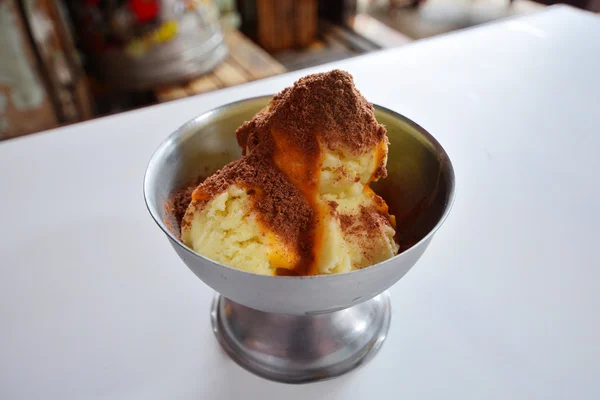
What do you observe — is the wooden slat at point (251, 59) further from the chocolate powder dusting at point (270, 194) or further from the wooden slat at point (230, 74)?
the chocolate powder dusting at point (270, 194)

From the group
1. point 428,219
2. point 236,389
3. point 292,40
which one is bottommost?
point 292,40

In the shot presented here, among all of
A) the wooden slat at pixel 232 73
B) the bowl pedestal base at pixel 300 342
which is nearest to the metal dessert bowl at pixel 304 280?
the bowl pedestal base at pixel 300 342

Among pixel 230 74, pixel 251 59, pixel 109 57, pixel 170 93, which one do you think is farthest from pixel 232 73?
pixel 109 57

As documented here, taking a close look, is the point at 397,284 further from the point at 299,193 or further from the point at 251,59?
the point at 251,59

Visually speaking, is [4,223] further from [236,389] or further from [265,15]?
[265,15]

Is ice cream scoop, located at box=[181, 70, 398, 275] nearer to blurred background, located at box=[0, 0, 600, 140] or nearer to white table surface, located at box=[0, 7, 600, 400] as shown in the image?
white table surface, located at box=[0, 7, 600, 400]

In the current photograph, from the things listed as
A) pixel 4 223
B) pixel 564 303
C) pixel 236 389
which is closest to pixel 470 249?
pixel 564 303

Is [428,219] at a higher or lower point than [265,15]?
higher
